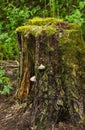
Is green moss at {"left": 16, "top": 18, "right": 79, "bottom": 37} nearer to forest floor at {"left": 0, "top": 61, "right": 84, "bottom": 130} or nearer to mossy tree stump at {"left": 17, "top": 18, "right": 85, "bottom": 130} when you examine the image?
mossy tree stump at {"left": 17, "top": 18, "right": 85, "bottom": 130}

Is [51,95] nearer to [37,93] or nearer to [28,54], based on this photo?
[37,93]

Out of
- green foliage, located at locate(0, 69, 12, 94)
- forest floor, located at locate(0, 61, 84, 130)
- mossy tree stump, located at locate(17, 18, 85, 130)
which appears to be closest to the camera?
mossy tree stump, located at locate(17, 18, 85, 130)

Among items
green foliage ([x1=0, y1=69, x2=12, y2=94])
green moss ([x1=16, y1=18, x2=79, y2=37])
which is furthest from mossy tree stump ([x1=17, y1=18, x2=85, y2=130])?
green foliage ([x1=0, y1=69, x2=12, y2=94])

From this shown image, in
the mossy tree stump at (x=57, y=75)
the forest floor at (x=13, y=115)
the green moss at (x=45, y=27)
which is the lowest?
the forest floor at (x=13, y=115)

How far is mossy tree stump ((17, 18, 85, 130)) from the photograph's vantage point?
352 cm

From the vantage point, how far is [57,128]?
3559 millimetres

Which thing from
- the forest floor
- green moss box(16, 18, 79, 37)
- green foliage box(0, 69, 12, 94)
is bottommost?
the forest floor

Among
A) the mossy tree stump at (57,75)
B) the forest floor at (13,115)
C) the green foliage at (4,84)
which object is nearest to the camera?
the mossy tree stump at (57,75)

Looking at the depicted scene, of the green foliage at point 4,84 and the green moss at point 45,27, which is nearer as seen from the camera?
the green moss at point 45,27

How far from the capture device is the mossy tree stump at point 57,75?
3.52 m

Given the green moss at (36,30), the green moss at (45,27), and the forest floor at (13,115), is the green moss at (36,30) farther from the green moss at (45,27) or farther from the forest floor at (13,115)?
the forest floor at (13,115)

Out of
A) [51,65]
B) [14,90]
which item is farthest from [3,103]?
[51,65]

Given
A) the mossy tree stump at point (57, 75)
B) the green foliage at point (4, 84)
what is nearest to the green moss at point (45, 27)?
the mossy tree stump at point (57, 75)

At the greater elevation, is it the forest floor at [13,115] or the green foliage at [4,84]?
the green foliage at [4,84]
